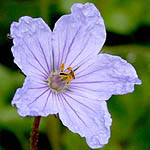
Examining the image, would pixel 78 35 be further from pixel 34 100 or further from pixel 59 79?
pixel 34 100

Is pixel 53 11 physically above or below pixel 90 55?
below

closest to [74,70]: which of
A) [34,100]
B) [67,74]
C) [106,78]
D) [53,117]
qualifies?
[67,74]

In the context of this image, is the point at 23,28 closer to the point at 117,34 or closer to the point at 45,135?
the point at 45,135

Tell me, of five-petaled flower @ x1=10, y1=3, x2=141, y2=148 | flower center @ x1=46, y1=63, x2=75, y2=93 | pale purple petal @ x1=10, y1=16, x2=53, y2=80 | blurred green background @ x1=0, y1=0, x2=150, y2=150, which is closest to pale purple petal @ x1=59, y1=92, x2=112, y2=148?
five-petaled flower @ x1=10, y1=3, x2=141, y2=148

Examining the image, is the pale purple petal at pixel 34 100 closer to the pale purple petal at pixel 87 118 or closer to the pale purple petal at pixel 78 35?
the pale purple petal at pixel 87 118

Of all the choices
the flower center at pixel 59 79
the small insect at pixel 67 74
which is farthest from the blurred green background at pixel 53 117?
the small insect at pixel 67 74

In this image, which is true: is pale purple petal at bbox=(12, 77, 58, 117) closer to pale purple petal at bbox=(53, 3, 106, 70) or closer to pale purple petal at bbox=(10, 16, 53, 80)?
pale purple petal at bbox=(10, 16, 53, 80)

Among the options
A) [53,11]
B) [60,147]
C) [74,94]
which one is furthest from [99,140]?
[53,11]
